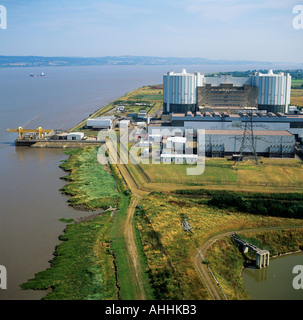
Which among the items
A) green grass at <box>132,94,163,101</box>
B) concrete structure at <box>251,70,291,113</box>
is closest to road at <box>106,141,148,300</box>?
concrete structure at <box>251,70,291,113</box>

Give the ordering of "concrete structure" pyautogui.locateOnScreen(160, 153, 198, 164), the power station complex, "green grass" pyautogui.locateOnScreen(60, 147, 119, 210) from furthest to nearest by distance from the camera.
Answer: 1. the power station complex
2. "concrete structure" pyautogui.locateOnScreen(160, 153, 198, 164)
3. "green grass" pyautogui.locateOnScreen(60, 147, 119, 210)

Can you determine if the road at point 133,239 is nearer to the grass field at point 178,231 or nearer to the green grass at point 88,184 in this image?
the grass field at point 178,231

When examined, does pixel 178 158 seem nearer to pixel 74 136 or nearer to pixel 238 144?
pixel 238 144

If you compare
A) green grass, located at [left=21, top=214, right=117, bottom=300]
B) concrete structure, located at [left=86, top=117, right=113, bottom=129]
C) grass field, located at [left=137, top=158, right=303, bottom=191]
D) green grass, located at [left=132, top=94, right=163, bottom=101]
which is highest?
green grass, located at [left=132, top=94, right=163, bottom=101]

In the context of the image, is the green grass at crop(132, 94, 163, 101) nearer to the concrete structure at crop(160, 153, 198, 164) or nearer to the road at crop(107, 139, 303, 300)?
the concrete structure at crop(160, 153, 198, 164)

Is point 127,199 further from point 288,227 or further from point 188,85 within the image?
point 188,85

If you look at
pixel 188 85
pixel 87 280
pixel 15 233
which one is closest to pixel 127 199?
pixel 15 233

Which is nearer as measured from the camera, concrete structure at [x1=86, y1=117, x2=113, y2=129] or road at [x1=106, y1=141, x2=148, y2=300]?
road at [x1=106, y1=141, x2=148, y2=300]
